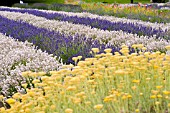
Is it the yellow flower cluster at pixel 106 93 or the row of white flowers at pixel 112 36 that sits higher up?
the yellow flower cluster at pixel 106 93

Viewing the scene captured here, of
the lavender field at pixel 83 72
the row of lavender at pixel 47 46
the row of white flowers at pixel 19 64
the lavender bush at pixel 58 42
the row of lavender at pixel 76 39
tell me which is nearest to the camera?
the lavender field at pixel 83 72

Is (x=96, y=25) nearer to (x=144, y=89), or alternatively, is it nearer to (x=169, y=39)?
(x=169, y=39)

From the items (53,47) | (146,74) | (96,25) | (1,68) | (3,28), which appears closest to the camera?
(146,74)

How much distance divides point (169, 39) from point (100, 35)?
1508mm

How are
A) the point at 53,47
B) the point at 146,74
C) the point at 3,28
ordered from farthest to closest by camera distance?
the point at 3,28 < the point at 53,47 < the point at 146,74

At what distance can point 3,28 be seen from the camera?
33.6 feet

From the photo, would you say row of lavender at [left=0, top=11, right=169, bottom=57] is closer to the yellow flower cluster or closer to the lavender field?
the lavender field

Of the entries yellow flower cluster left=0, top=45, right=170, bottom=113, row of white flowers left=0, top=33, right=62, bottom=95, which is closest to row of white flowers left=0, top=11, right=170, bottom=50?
row of white flowers left=0, top=33, right=62, bottom=95

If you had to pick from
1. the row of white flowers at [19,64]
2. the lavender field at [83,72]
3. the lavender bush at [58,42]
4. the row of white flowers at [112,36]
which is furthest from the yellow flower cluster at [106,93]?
the row of white flowers at [112,36]

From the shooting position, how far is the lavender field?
10.7 ft

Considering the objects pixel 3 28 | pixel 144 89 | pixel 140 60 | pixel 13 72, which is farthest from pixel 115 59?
pixel 3 28

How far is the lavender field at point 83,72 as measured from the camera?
3248mm

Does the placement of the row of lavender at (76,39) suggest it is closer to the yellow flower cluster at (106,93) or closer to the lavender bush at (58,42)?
the lavender bush at (58,42)

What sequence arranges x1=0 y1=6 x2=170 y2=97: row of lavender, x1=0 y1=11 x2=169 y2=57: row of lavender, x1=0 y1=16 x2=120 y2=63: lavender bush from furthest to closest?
x1=0 y1=11 x2=169 y2=57: row of lavender
x1=0 y1=16 x2=120 y2=63: lavender bush
x1=0 y1=6 x2=170 y2=97: row of lavender
